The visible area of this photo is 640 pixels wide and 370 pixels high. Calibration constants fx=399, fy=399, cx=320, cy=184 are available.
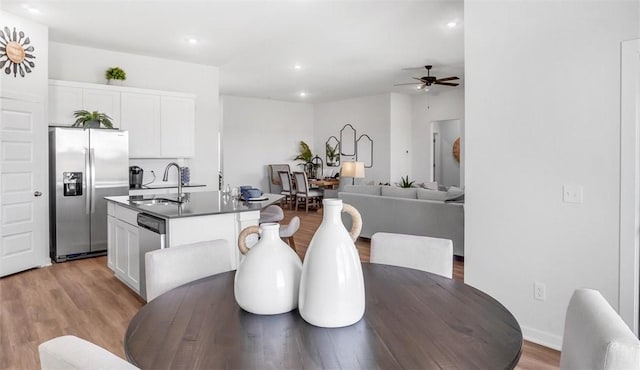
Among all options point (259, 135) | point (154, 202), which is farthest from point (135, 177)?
point (259, 135)

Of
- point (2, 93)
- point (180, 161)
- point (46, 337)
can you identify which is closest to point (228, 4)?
point (2, 93)

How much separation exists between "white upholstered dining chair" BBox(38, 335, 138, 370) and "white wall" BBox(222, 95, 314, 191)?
29.7 feet

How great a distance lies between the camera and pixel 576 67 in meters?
2.42

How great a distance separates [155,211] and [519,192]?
2.66 m

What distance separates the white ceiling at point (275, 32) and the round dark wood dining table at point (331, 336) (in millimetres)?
3465

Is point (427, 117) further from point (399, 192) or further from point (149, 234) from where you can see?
point (149, 234)

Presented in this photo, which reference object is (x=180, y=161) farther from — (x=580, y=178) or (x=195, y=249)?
(x=580, y=178)

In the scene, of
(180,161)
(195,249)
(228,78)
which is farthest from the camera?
(228,78)

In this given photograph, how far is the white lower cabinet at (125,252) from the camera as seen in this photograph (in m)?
3.39

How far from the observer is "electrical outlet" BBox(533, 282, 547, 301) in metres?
2.60

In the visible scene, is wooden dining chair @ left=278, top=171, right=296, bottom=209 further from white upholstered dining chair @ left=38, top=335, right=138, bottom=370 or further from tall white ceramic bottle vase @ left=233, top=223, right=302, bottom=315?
white upholstered dining chair @ left=38, top=335, right=138, bottom=370

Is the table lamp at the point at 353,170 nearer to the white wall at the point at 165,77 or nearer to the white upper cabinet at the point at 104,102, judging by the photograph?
the white wall at the point at 165,77

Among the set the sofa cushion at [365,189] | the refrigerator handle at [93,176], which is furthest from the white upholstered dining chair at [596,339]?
the refrigerator handle at [93,176]

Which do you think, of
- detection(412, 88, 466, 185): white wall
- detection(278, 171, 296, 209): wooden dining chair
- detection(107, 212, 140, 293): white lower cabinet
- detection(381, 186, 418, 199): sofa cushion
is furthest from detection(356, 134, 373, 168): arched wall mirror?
detection(107, 212, 140, 293): white lower cabinet
